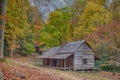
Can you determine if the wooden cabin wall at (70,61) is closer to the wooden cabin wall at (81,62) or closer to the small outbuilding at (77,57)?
the small outbuilding at (77,57)

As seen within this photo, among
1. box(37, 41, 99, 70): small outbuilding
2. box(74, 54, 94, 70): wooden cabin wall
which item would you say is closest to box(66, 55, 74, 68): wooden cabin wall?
box(37, 41, 99, 70): small outbuilding

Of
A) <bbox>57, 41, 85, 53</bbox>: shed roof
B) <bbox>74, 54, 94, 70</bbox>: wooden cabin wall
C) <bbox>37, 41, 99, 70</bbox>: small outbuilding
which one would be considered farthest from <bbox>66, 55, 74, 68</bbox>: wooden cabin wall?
<bbox>57, 41, 85, 53</bbox>: shed roof

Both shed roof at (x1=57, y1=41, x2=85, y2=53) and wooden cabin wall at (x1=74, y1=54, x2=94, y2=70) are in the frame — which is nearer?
wooden cabin wall at (x1=74, y1=54, x2=94, y2=70)

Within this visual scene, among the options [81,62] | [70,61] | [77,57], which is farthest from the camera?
[70,61]

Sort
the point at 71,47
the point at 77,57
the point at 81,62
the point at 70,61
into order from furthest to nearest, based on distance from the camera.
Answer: the point at 71,47
the point at 70,61
the point at 81,62
the point at 77,57

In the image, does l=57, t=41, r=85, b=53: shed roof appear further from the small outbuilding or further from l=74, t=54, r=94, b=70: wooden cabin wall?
l=74, t=54, r=94, b=70: wooden cabin wall

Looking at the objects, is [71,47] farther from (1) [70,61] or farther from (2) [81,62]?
(2) [81,62]

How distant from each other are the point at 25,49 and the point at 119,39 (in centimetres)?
3035

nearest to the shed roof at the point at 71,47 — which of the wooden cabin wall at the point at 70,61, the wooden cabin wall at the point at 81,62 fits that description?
the wooden cabin wall at the point at 70,61

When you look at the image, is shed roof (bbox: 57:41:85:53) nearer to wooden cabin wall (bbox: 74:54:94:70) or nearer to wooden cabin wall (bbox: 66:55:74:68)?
wooden cabin wall (bbox: 66:55:74:68)

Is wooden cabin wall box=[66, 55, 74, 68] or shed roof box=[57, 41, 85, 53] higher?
shed roof box=[57, 41, 85, 53]

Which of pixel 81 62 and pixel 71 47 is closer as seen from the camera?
pixel 81 62

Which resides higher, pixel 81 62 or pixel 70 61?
pixel 70 61

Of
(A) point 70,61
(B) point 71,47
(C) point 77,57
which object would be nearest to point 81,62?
(C) point 77,57
